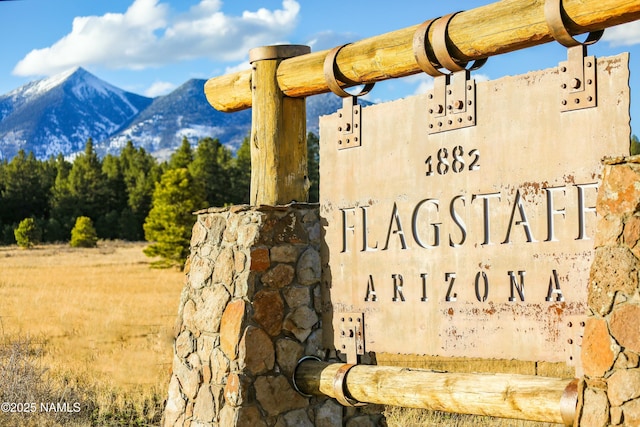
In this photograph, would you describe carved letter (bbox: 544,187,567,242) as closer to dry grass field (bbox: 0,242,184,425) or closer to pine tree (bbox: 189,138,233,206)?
dry grass field (bbox: 0,242,184,425)

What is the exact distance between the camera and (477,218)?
14.9ft

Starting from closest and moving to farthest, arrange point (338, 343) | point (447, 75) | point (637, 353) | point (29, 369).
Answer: point (637, 353), point (447, 75), point (338, 343), point (29, 369)

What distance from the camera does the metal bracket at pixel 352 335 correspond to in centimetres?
528

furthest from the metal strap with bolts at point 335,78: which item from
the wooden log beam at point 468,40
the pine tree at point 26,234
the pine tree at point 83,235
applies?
the pine tree at point 26,234

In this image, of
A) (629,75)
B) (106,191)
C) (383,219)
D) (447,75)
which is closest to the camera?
(629,75)

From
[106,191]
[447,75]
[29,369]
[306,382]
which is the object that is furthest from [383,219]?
[106,191]

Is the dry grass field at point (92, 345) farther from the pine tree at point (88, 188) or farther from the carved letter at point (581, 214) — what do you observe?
the pine tree at point (88, 188)

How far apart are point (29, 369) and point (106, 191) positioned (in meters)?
47.8

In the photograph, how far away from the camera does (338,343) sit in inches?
217

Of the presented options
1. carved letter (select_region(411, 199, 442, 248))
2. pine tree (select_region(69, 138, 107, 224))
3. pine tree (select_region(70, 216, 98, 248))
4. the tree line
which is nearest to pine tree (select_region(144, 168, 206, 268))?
the tree line

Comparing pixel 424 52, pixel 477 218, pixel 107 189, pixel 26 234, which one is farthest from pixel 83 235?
pixel 477 218

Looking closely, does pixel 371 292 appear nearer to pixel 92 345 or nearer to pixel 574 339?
pixel 574 339

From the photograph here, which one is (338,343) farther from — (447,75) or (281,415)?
(447,75)

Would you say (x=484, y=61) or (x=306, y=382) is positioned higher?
(x=484, y=61)
